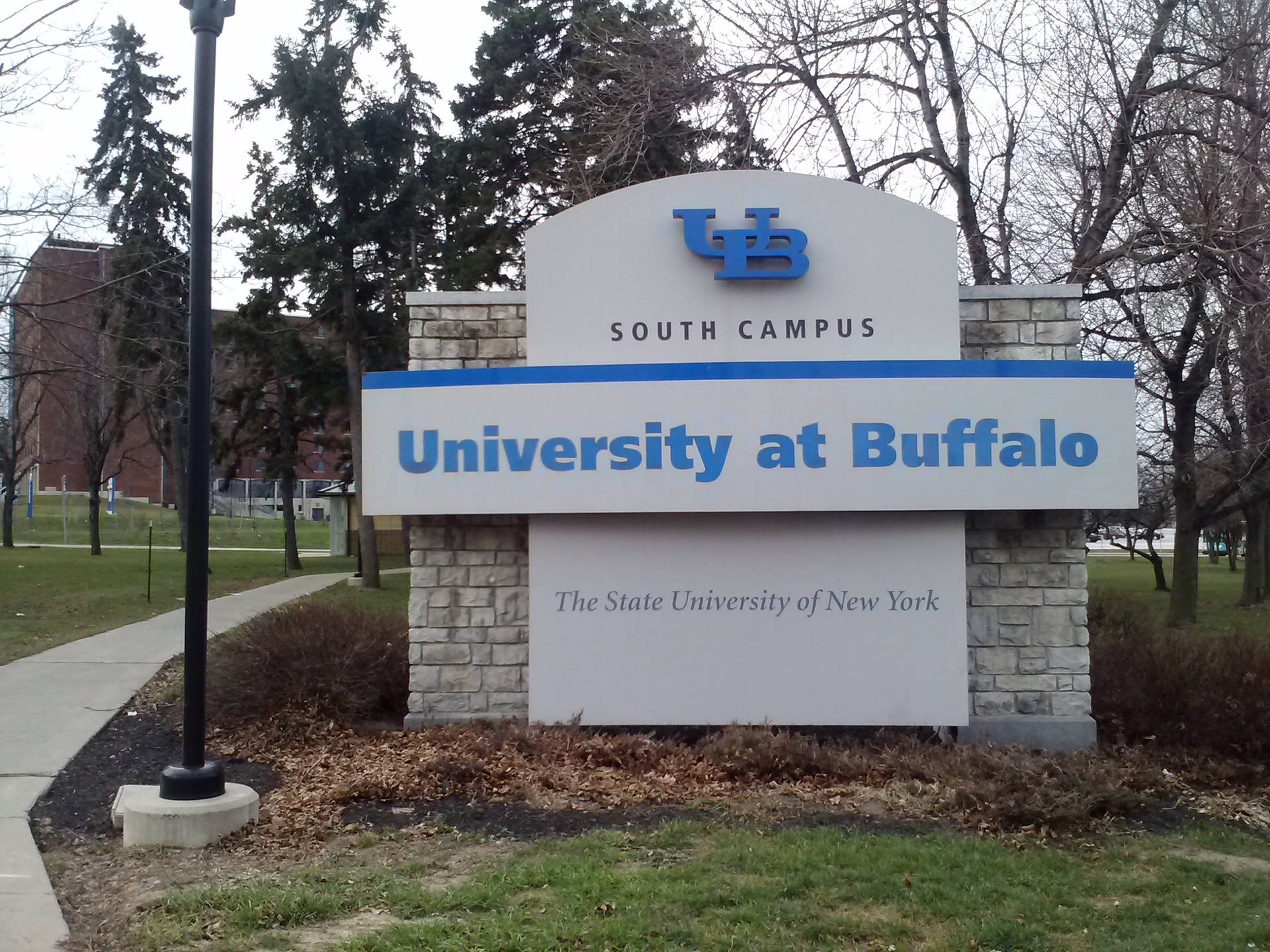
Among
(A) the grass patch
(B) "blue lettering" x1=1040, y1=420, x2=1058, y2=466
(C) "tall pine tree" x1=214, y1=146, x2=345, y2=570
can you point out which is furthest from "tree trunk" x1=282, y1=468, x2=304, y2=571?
(B) "blue lettering" x1=1040, y1=420, x2=1058, y2=466

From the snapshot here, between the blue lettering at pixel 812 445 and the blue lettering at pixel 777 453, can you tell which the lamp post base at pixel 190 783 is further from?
the blue lettering at pixel 812 445

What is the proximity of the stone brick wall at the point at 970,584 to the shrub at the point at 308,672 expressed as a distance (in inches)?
26.1

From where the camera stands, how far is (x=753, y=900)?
4.97 meters

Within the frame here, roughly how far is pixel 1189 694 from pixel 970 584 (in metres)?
1.73

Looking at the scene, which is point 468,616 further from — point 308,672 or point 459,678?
point 308,672

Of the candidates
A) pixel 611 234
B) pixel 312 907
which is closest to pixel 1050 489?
pixel 611 234

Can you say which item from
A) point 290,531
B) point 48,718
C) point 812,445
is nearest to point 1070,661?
point 812,445

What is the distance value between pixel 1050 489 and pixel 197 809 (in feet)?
19.5

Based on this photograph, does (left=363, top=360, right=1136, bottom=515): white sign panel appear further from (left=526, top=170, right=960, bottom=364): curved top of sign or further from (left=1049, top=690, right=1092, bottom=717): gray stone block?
(left=1049, top=690, right=1092, bottom=717): gray stone block

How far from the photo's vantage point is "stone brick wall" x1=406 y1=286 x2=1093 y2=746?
8320 millimetres

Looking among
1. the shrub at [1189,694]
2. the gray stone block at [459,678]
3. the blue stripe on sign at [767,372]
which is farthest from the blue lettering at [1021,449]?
the gray stone block at [459,678]

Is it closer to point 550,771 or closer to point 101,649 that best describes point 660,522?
point 550,771

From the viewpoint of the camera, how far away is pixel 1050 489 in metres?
8.09

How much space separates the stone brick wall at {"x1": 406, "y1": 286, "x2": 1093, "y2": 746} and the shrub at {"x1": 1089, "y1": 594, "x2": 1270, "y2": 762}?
0.48m
